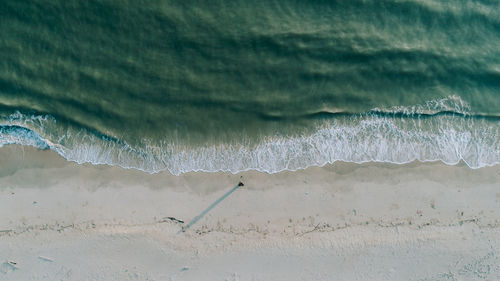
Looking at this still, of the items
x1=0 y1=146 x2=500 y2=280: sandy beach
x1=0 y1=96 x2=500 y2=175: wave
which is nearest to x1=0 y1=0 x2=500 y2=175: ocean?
x1=0 y1=96 x2=500 y2=175: wave

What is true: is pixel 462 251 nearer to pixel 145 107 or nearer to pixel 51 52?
pixel 145 107

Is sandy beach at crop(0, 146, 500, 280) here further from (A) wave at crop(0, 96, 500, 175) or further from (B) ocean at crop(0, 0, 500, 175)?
(B) ocean at crop(0, 0, 500, 175)

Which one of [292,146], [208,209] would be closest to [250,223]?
[208,209]

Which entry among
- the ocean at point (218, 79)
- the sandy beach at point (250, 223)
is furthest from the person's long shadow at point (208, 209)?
the ocean at point (218, 79)

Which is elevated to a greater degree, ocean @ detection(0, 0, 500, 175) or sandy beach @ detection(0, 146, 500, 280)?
ocean @ detection(0, 0, 500, 175)

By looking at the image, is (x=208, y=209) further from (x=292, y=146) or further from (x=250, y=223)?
(x=292, y=146)

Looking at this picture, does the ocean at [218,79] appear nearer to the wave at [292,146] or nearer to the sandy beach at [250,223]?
the wave at [292,146]

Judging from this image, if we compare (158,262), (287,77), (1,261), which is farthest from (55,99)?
(287,77)
